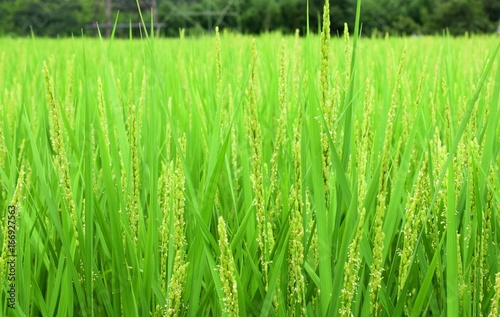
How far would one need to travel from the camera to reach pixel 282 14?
15750mm

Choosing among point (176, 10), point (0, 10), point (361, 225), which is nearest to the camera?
point (361, 225)

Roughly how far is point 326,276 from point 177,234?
7.2 inches

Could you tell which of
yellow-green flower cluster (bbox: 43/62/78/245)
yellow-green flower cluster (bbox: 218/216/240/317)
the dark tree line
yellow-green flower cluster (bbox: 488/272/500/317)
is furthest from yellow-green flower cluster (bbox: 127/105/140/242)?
the dark tree line

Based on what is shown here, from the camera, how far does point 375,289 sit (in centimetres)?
52

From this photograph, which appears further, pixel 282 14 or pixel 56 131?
pixel 282 14

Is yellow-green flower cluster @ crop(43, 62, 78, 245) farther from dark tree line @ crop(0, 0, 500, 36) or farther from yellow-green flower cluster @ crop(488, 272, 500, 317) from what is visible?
dark tree line @ crop(0, 0, 500, 36)

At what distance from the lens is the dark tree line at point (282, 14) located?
13742 mm

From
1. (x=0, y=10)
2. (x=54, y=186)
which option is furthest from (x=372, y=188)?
(x=0, y=10)

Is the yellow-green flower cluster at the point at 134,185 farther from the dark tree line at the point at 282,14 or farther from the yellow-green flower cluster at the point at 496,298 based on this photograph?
the dark tree line at the point at 282,14

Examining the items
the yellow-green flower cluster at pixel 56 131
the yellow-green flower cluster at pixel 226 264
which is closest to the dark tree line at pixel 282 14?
the yellow-green flower cluster at pixel 56 131

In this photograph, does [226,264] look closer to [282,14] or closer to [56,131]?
[56,131]

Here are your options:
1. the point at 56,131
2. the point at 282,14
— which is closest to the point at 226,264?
the point at 56,131

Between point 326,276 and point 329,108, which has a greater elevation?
point 329,108

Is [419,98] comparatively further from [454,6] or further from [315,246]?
[454,6]
